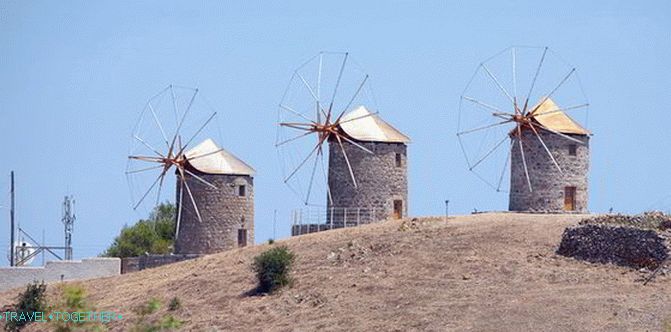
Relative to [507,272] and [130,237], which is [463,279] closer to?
[507,272]

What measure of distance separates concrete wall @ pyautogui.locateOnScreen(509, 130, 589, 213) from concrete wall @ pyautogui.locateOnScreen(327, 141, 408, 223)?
4588 millimetres

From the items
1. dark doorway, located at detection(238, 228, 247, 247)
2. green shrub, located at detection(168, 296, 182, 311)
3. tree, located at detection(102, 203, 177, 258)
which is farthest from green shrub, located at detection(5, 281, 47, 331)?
tree, located at detection(102, 203, 177, 258)

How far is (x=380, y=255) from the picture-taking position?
4219 cm

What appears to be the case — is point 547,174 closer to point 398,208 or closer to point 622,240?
point 398,208

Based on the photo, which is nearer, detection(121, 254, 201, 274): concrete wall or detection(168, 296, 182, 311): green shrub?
detection(168, 296, 182, 311): green shrub

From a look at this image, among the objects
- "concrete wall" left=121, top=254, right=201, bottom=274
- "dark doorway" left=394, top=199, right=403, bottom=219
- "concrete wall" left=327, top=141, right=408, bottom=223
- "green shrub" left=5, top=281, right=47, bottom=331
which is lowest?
"green shrub" left=5, top=281, right=47, bottom=331

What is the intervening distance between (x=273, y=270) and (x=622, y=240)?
969 centimetres

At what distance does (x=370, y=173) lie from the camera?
51719 mm

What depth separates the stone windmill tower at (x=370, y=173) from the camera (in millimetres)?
51531

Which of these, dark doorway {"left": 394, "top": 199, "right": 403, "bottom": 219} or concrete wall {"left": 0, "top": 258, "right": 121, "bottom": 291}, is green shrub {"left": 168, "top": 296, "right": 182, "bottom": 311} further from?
dark doorway {"left": 394, "top": 199, "right": 403, "bottom": 219}

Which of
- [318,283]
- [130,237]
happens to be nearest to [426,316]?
[318,283]

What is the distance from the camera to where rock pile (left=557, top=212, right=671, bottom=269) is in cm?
3751

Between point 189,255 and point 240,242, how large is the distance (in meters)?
2.59

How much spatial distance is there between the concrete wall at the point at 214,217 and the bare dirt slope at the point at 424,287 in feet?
22.4
